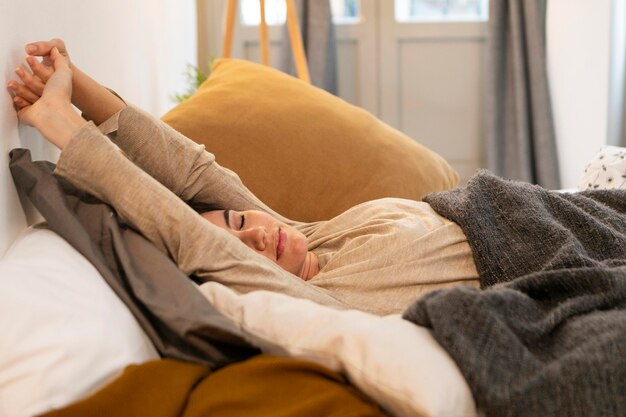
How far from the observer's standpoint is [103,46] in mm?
2088

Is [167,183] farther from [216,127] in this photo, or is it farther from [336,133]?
[336,133]

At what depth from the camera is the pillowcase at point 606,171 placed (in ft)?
7.26

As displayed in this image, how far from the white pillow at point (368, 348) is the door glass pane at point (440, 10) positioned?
352 centimetres

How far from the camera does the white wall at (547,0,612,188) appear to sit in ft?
11.8

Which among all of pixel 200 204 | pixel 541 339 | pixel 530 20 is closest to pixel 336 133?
pixel 200 204

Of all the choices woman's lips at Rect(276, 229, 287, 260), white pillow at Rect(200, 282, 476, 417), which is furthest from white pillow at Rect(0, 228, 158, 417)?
woman's lips at Rect(276, 229, 287, 260)

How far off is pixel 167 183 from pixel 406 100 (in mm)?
3040

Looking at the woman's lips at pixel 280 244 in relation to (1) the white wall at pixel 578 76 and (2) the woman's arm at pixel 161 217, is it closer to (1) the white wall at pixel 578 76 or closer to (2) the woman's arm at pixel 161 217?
(2) the woman's arm at pixel 161 217

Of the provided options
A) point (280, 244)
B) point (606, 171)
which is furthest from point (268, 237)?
point (606, 171)

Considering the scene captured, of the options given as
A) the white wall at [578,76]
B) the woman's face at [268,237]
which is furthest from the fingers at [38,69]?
the white wall at [578,76]

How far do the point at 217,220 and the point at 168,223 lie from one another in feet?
0.77

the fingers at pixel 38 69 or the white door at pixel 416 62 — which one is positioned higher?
the fingers at pixel 38 69

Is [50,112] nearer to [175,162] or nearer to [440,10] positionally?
[175,162]

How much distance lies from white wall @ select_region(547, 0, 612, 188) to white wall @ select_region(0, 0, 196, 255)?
1615 millimetres
